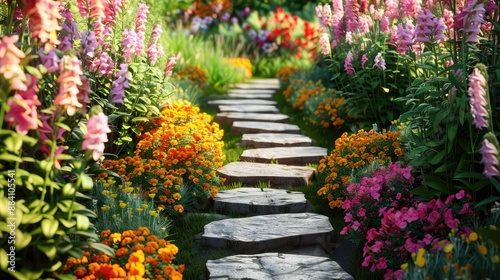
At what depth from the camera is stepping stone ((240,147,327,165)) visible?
20.1ft

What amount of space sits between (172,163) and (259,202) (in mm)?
711

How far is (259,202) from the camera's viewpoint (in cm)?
488

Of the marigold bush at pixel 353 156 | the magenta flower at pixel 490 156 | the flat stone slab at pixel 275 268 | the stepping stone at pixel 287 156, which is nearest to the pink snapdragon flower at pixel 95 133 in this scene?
the flat stone slab at pixel 275 268

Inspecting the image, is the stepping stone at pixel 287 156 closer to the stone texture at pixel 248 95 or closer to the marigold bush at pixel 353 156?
the marigold bush at pixel 353 156

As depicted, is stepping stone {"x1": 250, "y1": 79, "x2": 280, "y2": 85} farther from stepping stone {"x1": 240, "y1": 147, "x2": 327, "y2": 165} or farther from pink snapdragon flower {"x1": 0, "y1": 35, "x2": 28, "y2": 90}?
pink snapdragon flower {"x1": 0, "y1": 35, "x2": 28, "y2": 90}

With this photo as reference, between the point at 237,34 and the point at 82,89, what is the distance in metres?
10.2

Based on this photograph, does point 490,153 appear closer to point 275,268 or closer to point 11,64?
point 275,268

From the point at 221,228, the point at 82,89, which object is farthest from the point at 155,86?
the point at 82,89

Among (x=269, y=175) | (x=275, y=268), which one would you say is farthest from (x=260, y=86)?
(x=275, y=268)

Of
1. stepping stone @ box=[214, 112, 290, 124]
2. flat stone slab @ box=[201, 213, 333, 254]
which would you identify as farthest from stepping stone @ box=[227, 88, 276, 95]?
flat stone slab @ box=[201, 213, 333, 254]

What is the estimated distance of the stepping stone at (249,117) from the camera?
7859 mm

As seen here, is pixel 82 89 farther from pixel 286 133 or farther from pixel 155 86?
pixel 286 133

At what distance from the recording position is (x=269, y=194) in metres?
5.08

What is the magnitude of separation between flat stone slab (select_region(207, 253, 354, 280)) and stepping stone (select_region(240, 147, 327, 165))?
2.16 m
